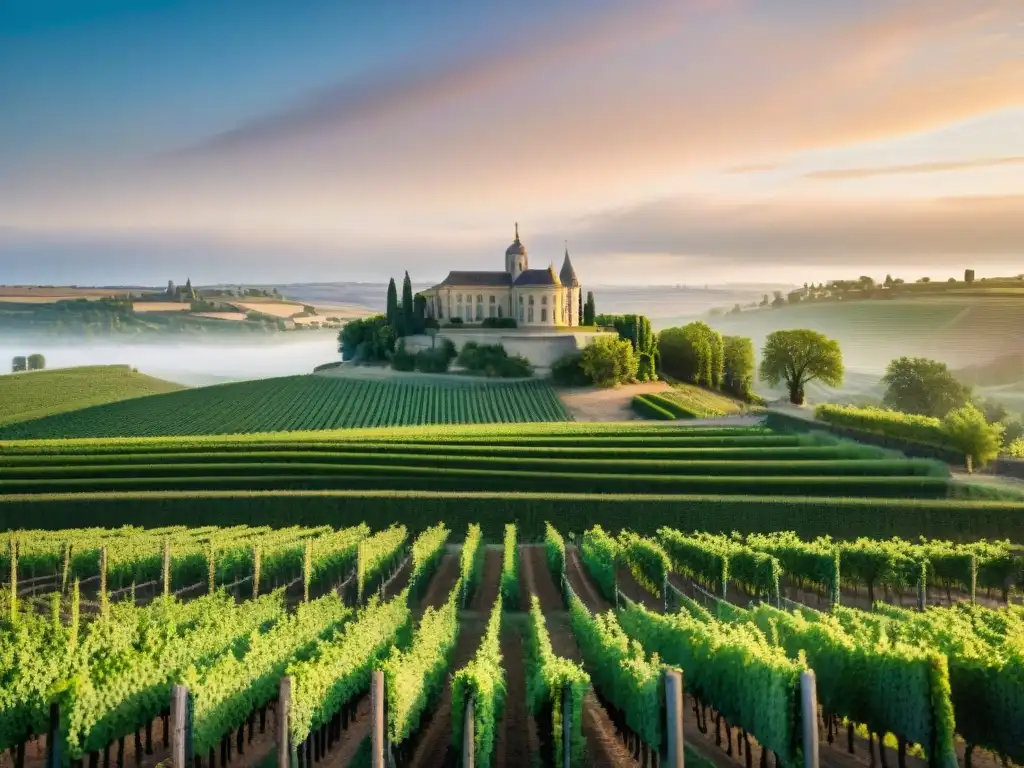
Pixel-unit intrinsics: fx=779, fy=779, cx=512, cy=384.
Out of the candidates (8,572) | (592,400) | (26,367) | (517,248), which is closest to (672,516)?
(8,572)

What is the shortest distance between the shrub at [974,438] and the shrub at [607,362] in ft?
115

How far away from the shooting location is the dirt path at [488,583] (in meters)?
23.8

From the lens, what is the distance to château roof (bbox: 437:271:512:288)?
93.8 meters

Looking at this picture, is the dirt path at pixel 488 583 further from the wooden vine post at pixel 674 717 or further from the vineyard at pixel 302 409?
the vineyard at pixel 302 409

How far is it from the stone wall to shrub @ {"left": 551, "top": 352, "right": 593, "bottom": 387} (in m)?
1.87

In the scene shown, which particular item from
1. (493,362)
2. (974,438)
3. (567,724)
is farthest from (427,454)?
(493,362)

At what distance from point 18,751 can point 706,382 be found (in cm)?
8120

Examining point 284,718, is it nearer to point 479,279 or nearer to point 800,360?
point 800,360

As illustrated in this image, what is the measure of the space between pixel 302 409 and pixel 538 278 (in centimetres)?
3580

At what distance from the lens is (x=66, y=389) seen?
82812 millimetres

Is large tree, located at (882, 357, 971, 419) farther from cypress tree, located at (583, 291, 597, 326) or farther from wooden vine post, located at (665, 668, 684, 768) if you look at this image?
wooden vine post, located at (665, 668, 684, 768)

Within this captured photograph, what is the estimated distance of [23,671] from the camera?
41.5ft

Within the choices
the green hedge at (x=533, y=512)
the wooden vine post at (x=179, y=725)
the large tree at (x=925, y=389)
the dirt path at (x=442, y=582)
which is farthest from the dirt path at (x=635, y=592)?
the large tree at (x=925, y=389)

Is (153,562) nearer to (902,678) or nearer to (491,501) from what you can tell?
(491,501)
